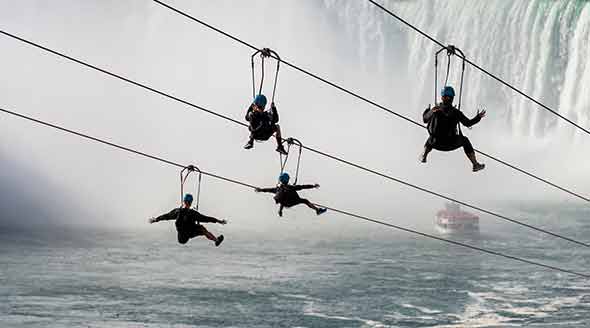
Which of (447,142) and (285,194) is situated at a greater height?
(447,142)

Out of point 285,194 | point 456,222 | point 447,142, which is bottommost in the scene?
point 285,194

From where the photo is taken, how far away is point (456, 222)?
5723 inches

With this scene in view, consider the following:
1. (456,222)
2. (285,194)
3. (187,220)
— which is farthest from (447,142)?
(456,222)

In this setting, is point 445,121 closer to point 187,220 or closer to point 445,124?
point 445,124

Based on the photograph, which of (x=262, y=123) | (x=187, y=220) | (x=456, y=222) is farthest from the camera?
(x=456, y=222)

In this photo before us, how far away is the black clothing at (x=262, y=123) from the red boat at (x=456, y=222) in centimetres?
12742

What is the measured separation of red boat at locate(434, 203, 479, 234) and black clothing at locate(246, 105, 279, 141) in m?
127

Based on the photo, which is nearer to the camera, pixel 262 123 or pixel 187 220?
pixel 262 123

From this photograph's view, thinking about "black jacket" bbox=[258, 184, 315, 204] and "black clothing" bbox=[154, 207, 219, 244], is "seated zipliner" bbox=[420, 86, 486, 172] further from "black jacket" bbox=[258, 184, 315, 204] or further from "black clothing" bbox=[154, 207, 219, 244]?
"black clothing" bbox=[154, 207, 219, 244]

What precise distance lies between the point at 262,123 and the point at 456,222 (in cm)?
13230

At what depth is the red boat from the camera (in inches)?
5576

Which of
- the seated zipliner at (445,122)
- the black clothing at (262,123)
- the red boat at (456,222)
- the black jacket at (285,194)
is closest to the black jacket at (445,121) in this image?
the seated zipliner at (445,122)

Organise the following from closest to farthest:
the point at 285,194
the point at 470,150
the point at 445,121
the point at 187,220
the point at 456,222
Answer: the point at 445,121, the point at 470,150, the point at 187,220, the point at 285,194, the point at 456,222

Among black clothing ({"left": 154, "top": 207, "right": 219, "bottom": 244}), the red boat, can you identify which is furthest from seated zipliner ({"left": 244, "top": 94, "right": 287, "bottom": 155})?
the red boat
